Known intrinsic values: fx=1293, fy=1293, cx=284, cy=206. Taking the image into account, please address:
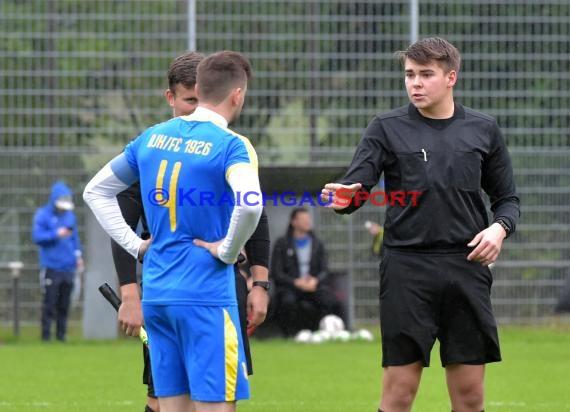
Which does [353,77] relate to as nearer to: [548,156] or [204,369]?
[548,156]

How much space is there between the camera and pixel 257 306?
569 cm

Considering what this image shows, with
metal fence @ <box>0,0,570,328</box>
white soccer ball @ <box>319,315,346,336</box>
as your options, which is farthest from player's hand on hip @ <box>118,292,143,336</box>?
metal fence @ <box>0,0,570,328</box>

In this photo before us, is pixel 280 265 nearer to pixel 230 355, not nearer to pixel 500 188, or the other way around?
pixel 500 188

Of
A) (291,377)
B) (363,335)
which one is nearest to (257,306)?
(291,377)

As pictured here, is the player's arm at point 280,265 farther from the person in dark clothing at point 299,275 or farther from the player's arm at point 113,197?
the player's arm at point 113,197

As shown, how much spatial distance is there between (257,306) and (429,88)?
139 cm

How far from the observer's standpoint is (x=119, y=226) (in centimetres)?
556

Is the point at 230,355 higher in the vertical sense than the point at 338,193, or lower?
lower

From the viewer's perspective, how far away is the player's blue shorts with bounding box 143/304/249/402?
16.6 feet

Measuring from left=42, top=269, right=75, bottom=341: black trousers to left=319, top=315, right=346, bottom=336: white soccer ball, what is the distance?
10.7 ft

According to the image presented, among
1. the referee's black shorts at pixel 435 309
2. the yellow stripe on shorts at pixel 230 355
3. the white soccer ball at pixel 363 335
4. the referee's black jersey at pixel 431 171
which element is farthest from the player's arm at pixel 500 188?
the white soccer ball at pixel 363 335

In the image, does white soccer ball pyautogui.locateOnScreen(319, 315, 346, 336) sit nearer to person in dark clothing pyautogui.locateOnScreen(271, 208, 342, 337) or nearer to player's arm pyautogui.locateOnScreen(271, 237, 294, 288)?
person in dark clothing pyautogui.locateOnScreen(271, 208, 342, 337)

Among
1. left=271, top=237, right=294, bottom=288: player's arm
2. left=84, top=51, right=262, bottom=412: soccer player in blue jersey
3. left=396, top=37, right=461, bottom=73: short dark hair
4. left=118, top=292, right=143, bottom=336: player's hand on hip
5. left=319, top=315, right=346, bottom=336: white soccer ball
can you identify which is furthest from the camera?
left=319, top=315, right=346, bottom=336: white soccer ball

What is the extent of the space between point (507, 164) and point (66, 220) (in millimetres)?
10878
